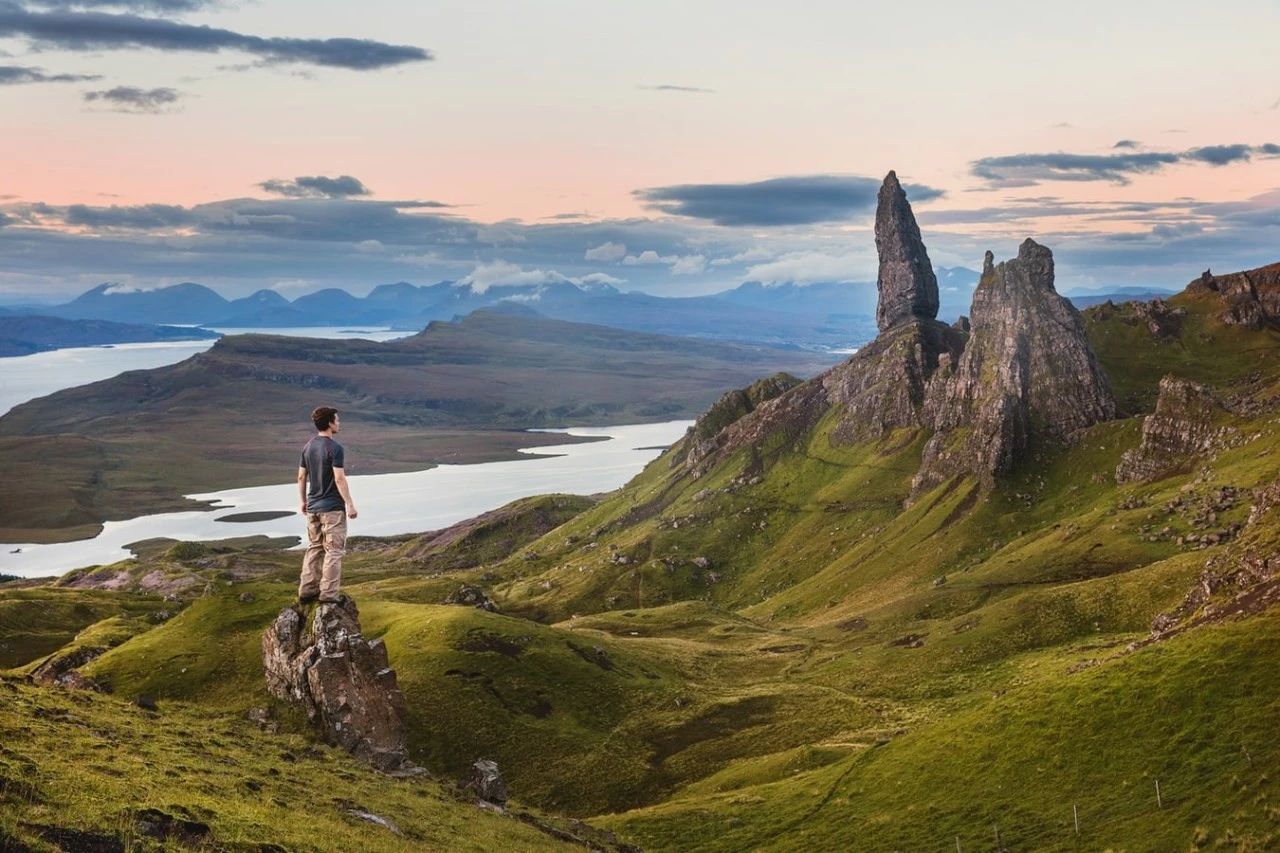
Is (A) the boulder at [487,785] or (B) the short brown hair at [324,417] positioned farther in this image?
(A) the boulder at [487,785]

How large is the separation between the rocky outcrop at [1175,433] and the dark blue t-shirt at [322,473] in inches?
6122

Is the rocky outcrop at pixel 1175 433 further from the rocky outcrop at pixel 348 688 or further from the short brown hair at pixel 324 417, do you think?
the short brown hair at pixel 324 417

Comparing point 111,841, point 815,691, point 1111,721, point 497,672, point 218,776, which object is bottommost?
point 815,691

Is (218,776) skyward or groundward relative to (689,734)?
skyward

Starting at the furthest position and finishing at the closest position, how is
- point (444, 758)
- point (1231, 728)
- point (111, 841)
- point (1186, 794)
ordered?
point (444, 758)
point (1231, 728)
point (1186, 794)
point (111, 841)

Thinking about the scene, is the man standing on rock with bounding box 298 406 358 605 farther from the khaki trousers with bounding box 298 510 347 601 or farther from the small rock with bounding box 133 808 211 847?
the small rock with bounding box 133 808 211 847

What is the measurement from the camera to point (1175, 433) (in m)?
165

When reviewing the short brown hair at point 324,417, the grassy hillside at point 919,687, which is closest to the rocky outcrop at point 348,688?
the grassy hillside at point 919,687

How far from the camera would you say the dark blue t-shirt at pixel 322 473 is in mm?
43125

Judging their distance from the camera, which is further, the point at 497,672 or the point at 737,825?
the point at 497,672

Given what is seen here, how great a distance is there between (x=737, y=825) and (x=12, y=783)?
51.5 meters

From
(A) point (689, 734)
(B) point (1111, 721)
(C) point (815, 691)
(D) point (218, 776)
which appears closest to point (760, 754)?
(A) point (689, 734)

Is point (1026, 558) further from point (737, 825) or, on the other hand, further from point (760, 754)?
point (737, 825)

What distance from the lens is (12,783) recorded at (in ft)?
90.4
